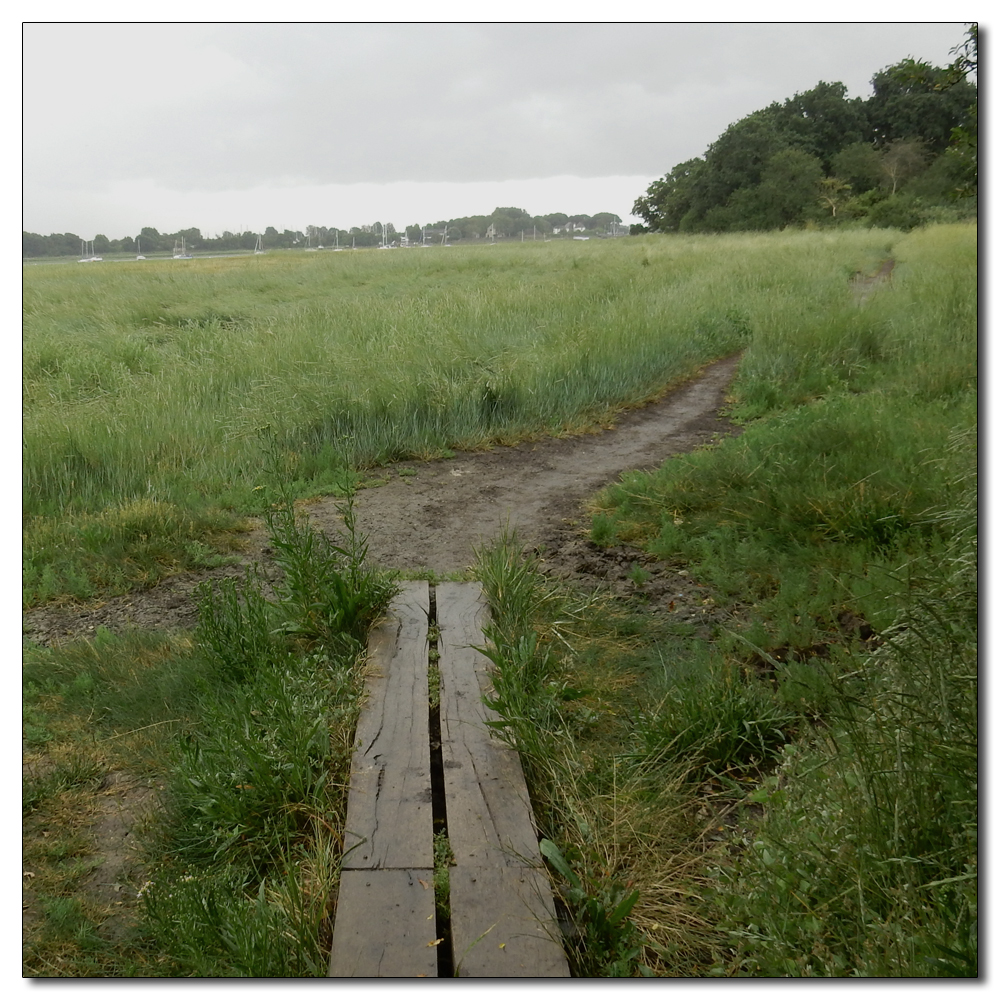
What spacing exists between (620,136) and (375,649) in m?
2.58

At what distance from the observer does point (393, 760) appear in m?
2.86

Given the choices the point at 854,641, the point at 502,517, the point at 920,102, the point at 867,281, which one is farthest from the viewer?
the point at 867,281

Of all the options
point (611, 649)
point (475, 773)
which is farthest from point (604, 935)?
point (611, 649)

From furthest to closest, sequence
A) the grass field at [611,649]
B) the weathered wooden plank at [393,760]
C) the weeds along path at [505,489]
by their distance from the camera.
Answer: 1. the weeds along path at [505,489]
2. the weathered wooden plank at [393,760]
3. the grass field at [611,649]

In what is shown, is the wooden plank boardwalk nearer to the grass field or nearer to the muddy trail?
the grass field

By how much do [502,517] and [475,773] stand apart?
2993 mm

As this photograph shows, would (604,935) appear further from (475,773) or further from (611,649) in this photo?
(611,649)

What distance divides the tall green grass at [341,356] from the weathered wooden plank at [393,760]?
5.14 ft

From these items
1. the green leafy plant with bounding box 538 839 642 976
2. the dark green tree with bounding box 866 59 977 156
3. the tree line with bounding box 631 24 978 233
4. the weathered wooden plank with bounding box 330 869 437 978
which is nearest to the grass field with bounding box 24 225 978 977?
the green leafy plant with bounding box 538 839 642 976

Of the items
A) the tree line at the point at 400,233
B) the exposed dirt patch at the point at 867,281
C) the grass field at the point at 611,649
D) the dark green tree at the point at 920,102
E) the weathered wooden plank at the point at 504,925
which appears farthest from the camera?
the exposed dirt patch at the point at 867,281

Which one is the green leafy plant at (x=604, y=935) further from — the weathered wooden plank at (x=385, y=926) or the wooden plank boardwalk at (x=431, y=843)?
the weathered wooden plank at (x=385, y=926)

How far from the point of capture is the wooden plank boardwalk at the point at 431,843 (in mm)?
2076

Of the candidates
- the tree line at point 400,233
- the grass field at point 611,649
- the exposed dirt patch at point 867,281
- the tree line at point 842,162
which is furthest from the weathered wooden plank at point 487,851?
the exposed dirt patch at point 867,281

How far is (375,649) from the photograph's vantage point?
362cm
